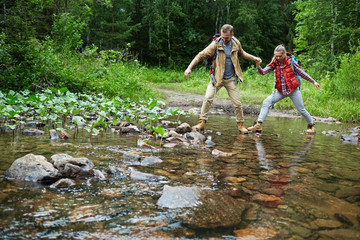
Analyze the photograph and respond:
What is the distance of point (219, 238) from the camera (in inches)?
57.4

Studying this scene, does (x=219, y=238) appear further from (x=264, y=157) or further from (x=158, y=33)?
(x=158, y=33)

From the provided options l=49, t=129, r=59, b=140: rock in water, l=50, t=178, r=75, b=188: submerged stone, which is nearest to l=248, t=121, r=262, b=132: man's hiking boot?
l=49, t=129, r=59, b=140: rock in water

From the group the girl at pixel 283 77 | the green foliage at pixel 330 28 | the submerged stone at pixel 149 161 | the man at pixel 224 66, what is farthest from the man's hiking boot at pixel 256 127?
the green foliage at pixel 330 28

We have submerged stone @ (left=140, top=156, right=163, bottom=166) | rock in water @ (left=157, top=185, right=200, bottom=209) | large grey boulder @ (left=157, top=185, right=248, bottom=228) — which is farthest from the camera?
submerged stone @ (left=140, top=156, right=163, bottom=166)

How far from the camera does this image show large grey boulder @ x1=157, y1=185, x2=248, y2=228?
166 centimetres

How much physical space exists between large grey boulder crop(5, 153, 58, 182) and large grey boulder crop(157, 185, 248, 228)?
1.02m

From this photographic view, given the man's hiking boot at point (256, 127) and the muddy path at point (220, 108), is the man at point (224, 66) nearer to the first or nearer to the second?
the man's hiking boot at point (256, 127)

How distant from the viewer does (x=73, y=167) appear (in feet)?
7.86

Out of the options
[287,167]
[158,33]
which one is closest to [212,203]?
[287,167]

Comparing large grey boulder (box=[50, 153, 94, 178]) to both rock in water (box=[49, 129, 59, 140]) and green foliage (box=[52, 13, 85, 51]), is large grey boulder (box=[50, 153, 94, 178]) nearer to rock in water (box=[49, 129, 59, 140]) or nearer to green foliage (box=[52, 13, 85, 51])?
rock in water (box=[49, 129, 59, 140])

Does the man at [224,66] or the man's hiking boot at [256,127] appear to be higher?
the man at [224,66]

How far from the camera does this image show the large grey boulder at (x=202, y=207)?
1.66 metres

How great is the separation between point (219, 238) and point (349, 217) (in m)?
0.94

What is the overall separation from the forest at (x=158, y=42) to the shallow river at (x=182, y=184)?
455cm
